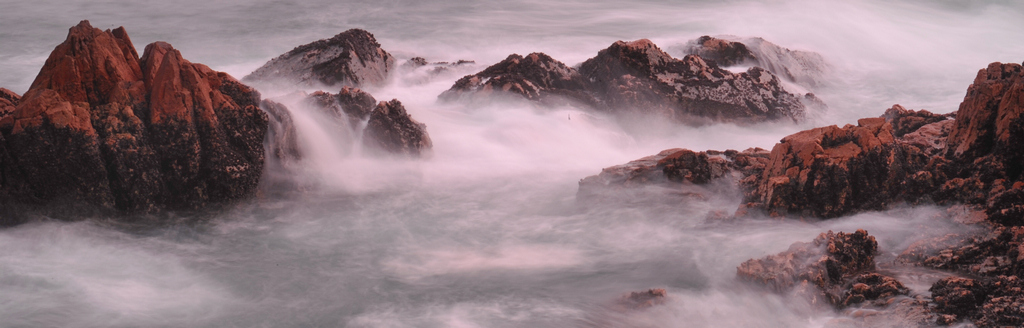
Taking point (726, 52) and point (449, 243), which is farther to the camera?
point (726, 52)

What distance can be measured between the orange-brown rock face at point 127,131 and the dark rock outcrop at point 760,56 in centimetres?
1174

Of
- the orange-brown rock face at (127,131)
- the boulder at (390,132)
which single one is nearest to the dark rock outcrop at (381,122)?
the boulder at (390,132)

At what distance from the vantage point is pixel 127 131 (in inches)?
359

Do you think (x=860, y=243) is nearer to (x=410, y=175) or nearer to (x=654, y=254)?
(x=654, y=254)

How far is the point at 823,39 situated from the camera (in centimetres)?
2261

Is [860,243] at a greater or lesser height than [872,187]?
lesser

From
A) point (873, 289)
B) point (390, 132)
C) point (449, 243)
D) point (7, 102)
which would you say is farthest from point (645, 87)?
point (7, 102)

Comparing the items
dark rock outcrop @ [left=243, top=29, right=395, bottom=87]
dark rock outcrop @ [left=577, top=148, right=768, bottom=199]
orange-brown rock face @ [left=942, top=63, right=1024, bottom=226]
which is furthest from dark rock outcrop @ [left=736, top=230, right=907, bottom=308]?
dark rock outcrop @ [left=243, top=29, right=395, bottom=87]

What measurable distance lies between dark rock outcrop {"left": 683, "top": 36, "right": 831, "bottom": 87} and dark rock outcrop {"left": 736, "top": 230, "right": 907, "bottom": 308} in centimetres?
1059

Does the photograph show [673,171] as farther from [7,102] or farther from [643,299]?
[7,102]

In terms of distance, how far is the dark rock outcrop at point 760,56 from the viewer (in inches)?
694

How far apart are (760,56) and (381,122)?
10.6 metres

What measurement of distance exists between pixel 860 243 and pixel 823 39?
1684 cm

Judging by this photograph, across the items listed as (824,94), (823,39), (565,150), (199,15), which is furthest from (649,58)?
(199,15)
